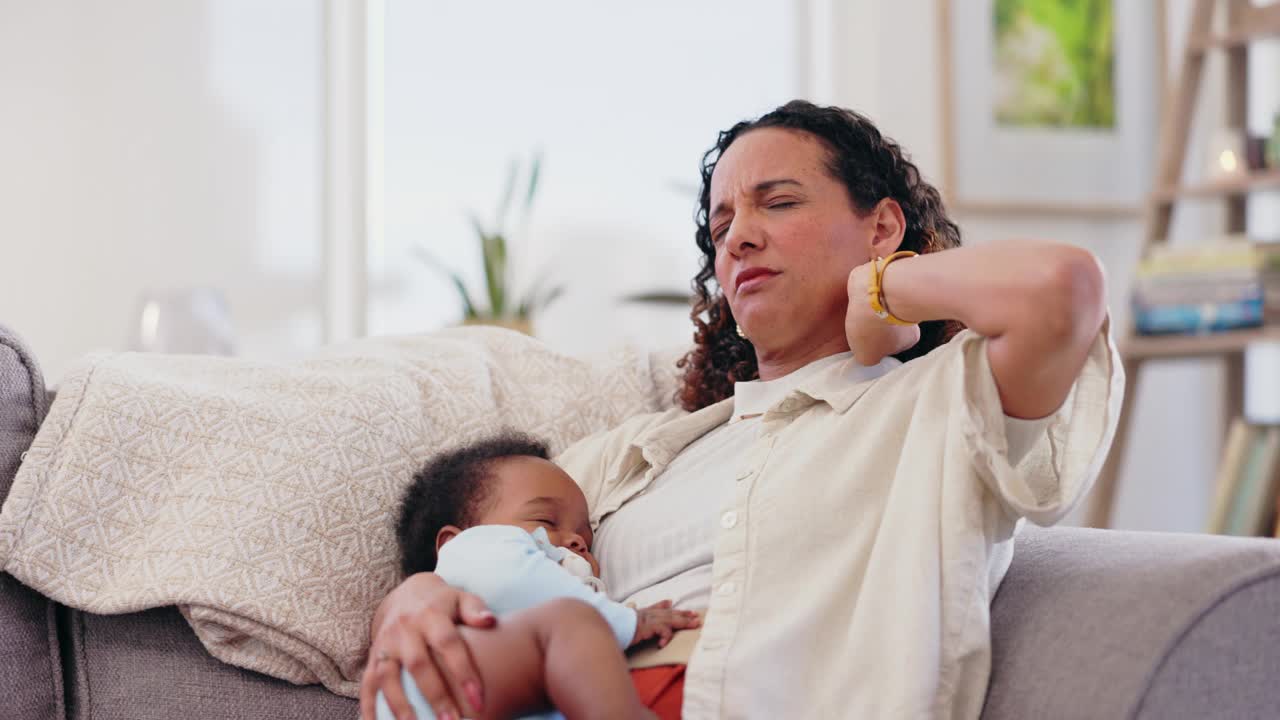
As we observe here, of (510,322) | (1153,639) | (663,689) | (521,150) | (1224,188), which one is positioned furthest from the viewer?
(521,150)

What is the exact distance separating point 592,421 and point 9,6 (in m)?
2.52

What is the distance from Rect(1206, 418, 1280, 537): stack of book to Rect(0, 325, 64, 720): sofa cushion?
10.1 ft

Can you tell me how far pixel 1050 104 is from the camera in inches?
161

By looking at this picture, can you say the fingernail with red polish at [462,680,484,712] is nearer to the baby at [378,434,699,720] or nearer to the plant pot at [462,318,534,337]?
the baby at [378,434,699,720]

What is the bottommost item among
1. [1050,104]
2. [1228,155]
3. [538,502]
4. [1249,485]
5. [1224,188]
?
[1249,485]

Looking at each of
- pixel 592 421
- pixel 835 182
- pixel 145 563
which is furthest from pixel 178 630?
pixel 835 182

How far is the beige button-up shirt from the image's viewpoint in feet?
3.90

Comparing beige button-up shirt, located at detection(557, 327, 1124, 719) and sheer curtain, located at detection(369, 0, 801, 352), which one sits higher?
sheer curtain, located at detection(369, 0, 801, 352)

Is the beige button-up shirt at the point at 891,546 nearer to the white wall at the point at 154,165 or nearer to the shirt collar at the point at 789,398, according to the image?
the shirt collar at the point at 789,398

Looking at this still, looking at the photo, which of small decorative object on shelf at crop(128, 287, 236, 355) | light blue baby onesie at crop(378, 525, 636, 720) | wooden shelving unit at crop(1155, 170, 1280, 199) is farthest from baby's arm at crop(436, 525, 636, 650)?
wooden shelving unit at crop(1155, 170, 1280, 199)

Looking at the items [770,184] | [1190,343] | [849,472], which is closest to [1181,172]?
[1190,343]

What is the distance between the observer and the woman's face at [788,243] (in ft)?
4.88

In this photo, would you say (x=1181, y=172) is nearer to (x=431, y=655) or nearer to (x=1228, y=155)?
(x=1228, y=155)

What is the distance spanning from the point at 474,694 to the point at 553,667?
0.08m
